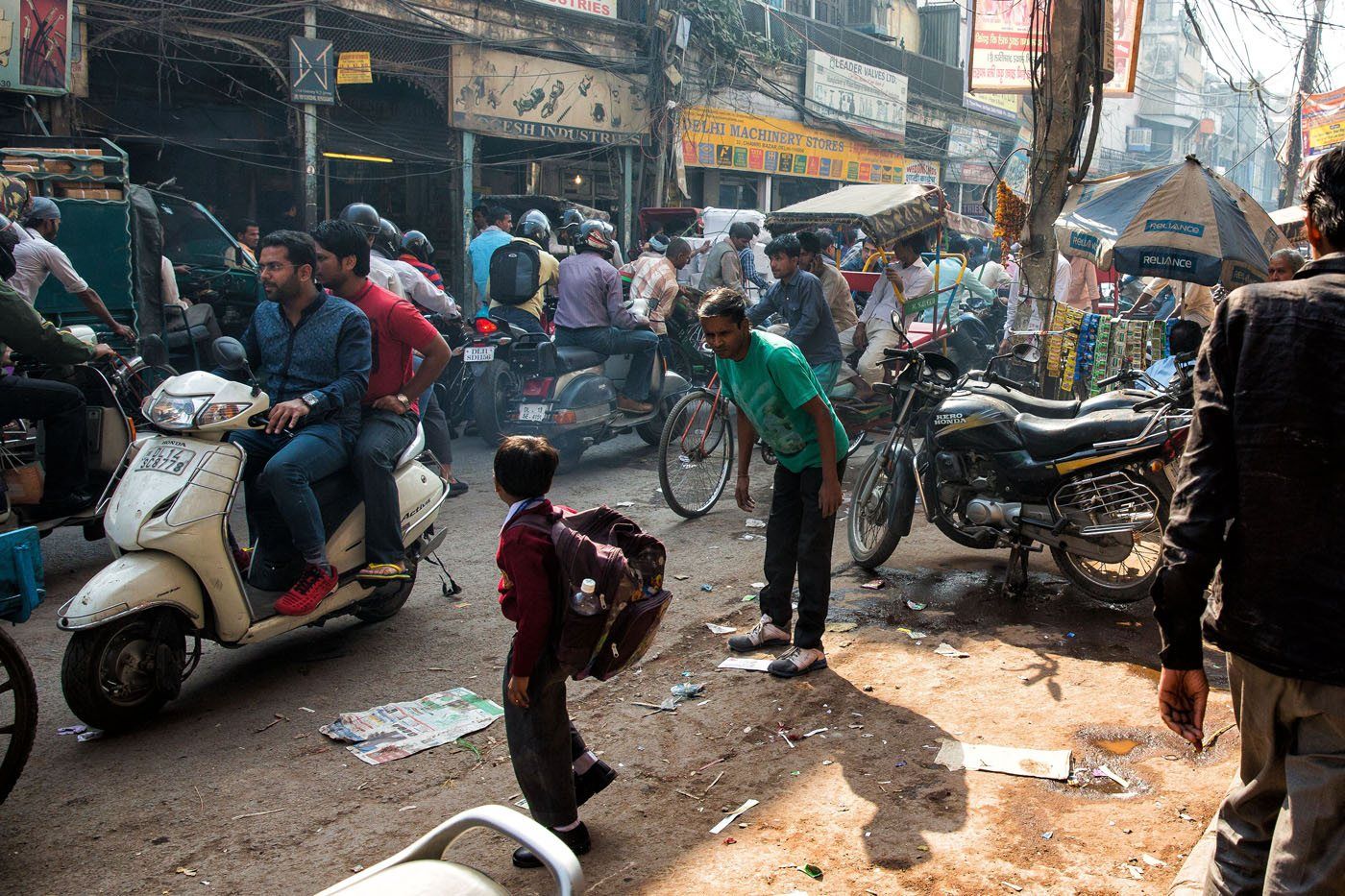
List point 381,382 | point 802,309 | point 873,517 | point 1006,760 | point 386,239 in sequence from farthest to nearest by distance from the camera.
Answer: point 386,239, point 802,309, point 873,517, point 381,382, point 1006,760

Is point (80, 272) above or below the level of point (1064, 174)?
below

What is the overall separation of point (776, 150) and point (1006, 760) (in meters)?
21.2

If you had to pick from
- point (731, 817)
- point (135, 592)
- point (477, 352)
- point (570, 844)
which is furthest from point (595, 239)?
point (570, 844)

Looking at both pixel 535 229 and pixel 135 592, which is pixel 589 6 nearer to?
pixel 535 229

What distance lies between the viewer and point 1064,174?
884 centimetres

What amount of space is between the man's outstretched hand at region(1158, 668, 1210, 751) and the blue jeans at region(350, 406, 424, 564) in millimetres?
3501

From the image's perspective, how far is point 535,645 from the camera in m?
3.05

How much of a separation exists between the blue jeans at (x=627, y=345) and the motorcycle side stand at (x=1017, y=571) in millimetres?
4180

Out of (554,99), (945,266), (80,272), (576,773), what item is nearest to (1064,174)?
(945,266)

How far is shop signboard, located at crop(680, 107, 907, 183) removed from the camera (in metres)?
21.0

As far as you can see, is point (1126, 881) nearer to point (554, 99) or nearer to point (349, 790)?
point (349, 790)

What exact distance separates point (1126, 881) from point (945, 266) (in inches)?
477

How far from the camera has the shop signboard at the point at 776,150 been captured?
20969mm

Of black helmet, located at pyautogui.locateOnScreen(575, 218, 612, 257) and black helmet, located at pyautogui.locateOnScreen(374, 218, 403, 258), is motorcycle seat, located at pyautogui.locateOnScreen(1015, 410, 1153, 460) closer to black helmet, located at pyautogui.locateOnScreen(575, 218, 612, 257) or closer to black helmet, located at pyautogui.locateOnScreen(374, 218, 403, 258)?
black helmet, located at pyautogui.locateOnScreen(575, 218, 612, 257)
